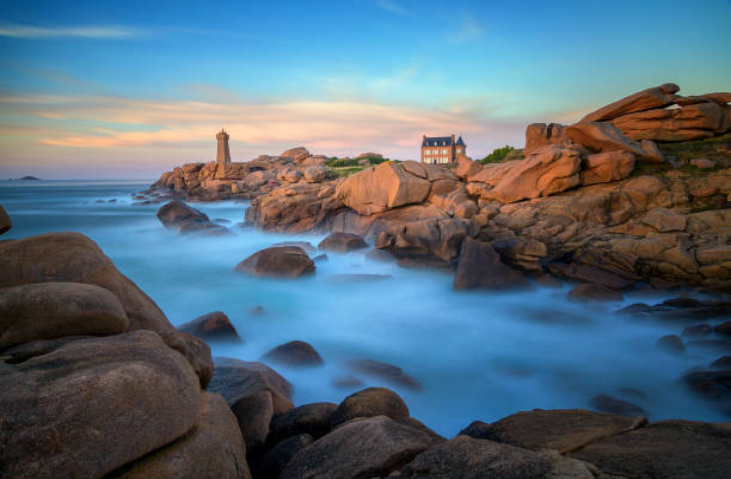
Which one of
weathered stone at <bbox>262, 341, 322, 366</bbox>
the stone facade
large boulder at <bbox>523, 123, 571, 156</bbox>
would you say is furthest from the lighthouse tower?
weathered stone at <bbox>262, 341, 322, 366</bbox>

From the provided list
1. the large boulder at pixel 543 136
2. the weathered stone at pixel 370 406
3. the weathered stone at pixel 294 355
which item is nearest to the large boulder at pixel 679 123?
the large boulder at pixel 543 136

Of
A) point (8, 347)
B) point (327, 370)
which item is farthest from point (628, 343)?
point (8, 347)

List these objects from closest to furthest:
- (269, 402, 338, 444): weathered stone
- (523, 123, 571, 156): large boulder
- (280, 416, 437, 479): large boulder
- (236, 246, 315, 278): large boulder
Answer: (280, 416, 437, 479): large boulder
(269, 402, 338, 444): weathered stone
(236, 246, 315, 278): large boulder
(523, 123, 571, 156): large boulder

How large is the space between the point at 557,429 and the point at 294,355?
5639 millimetres

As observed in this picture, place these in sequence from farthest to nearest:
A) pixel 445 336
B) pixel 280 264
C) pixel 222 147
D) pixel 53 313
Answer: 1. pixel 222 147
2. pixel 280 264
3. pixel 445 336
4. pixel 53 313

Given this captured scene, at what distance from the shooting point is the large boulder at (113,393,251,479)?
104 inches

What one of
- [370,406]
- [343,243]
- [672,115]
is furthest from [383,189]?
[370,406]

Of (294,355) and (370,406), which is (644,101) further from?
(370,406)

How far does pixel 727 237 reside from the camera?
11.4 metres

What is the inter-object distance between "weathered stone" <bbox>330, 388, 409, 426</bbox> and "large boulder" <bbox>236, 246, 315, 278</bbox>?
9.88 metres

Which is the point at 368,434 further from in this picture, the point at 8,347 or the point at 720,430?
the point at 8,347

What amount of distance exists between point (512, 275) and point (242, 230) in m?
18.6

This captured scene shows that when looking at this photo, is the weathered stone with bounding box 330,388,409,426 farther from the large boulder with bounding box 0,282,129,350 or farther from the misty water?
→ the large boulder with bounding box 0,282,129,350

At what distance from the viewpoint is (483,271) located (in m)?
12.9
